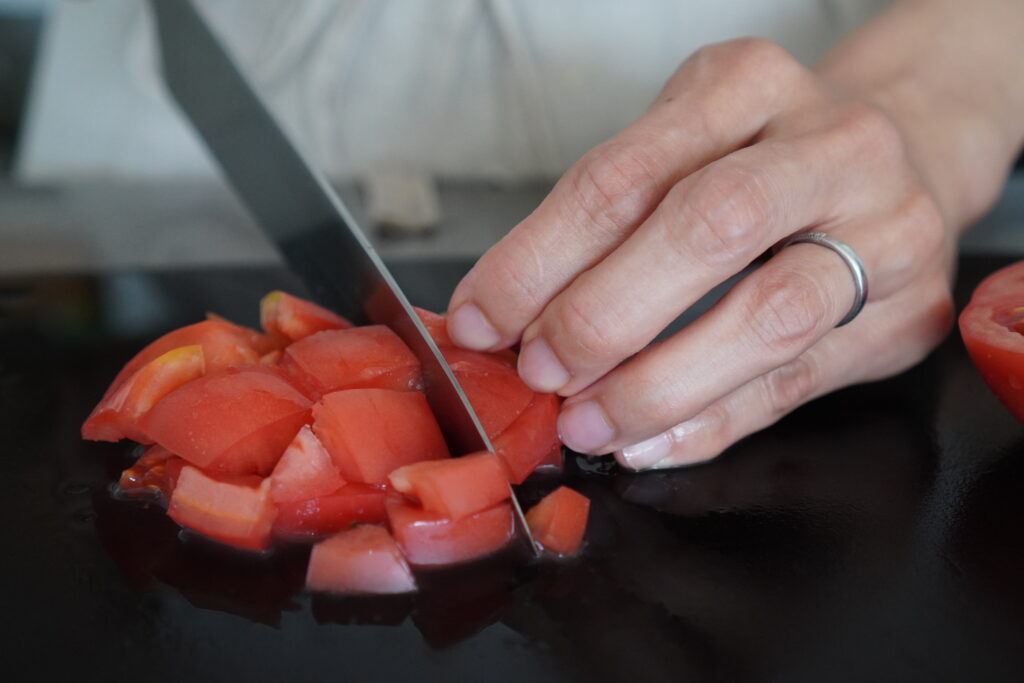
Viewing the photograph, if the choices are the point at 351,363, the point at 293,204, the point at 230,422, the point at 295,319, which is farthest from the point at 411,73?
the point at 230,422

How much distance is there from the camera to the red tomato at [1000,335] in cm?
115

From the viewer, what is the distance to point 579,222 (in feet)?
3.58

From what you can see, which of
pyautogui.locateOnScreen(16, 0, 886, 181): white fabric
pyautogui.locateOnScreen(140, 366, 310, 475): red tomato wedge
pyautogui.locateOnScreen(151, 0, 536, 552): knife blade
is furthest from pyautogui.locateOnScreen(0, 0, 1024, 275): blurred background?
pyautogui.locateOnScreen(140, 366, 310, 475): red tomato wedge

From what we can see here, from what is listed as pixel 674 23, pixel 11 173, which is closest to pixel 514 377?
pixel 674 23

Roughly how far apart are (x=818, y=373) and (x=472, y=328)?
19.3 inches

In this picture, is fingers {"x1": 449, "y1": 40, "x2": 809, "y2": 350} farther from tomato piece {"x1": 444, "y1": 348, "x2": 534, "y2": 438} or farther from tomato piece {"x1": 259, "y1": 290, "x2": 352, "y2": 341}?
tomato piece {"x1": 259, "y1": 290, "x2": 352, "y2": 341}

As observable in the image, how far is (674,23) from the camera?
1.98 meters

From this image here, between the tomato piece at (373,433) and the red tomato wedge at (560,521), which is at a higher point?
the tomato piece at (373,433)

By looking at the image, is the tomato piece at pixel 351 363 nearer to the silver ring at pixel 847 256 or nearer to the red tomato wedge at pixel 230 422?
the red tomato wedge at pixel 230 422

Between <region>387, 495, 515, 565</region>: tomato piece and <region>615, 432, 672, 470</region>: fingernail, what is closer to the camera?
<region>387, 495, 515, 565</region>: tomato piece

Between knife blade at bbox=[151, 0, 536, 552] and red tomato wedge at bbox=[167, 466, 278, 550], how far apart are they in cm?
24

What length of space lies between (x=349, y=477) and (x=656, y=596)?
0.37m

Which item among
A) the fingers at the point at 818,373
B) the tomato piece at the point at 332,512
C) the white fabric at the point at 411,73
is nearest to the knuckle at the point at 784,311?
the fingers at the point at 818,373

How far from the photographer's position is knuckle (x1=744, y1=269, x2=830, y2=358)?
1075mm
